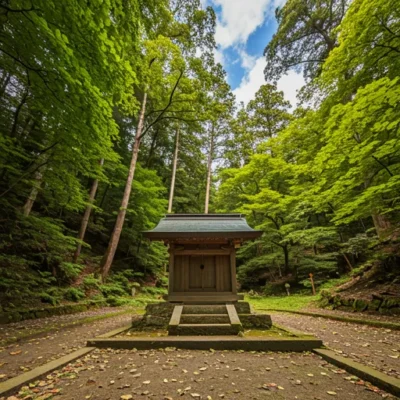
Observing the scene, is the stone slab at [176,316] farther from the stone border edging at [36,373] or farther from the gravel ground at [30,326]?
the gravel ground at [30,326]

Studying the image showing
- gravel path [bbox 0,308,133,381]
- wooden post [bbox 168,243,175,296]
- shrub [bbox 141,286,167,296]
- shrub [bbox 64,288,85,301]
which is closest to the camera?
gravel path [bbox 0,308,133,381]

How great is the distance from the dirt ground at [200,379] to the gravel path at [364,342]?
58 cm

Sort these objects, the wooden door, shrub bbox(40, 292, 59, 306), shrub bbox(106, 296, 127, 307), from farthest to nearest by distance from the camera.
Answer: shrub bbox(106, 296, 127, 307) < shrub bbox(40, 292, 59, 306) < the wooden door

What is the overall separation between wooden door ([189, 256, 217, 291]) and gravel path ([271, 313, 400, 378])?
2.65 m

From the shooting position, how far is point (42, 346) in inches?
148

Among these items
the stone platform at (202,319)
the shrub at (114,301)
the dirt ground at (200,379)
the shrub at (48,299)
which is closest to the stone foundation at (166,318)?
the stone platform at (202,319)

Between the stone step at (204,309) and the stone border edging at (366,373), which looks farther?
the stone step at (204,309)

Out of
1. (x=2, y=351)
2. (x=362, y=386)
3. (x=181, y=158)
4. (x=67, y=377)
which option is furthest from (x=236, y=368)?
(x=181, y=158)

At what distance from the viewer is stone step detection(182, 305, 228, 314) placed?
5637mm

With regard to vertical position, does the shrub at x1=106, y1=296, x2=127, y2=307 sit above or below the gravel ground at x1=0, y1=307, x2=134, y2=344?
above

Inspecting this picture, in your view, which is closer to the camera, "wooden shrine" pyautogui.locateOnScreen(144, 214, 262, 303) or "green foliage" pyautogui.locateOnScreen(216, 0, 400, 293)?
"green foliage" pyautogui.locateOnScreen(216, 0, 400, 293)

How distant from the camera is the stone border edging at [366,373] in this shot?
2295mm

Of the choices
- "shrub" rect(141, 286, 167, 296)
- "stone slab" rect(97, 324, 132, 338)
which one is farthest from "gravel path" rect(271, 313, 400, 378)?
"shrub" rect(141, 286, 167, 296)

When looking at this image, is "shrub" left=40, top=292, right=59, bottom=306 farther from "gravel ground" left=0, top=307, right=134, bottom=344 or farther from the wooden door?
the wooden door
